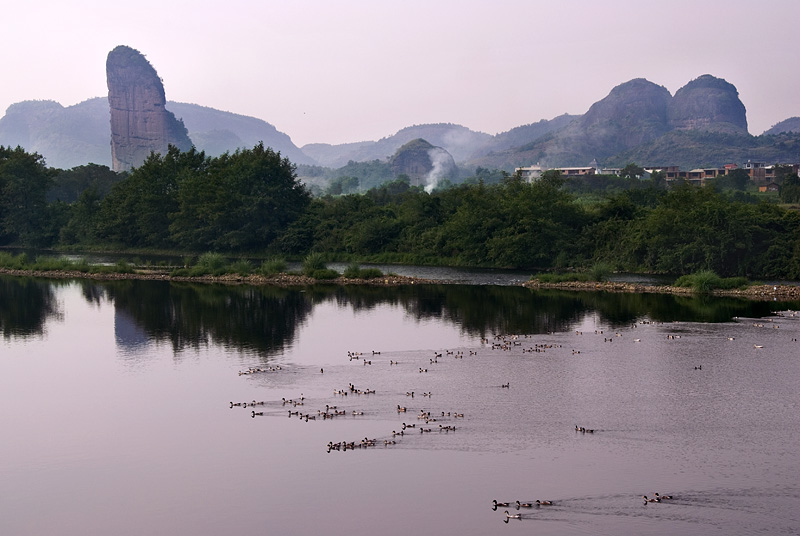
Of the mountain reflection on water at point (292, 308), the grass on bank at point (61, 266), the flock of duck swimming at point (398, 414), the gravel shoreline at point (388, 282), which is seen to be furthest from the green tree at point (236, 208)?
the flock of duck swimming at point (398, 414)

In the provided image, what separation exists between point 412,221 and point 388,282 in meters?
→ 21.6

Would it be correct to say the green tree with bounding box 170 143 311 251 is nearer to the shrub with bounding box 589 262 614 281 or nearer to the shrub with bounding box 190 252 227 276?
the shrub with bounding box 190 252 227 276

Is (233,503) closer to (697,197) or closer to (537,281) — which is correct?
(537,281)

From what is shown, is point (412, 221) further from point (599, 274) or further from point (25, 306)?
point (25, 306)

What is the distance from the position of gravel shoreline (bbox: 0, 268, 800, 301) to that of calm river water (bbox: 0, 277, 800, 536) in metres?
9.44

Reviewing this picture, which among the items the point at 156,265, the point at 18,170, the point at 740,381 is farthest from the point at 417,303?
the point at 18,170

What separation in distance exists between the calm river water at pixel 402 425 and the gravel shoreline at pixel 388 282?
9443mm

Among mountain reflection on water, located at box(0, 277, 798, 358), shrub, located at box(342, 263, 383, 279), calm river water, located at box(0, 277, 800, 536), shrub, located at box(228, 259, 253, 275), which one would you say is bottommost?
calm river water, located at box(0, 277, 800, 536)

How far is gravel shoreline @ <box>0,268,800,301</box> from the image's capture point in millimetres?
54312

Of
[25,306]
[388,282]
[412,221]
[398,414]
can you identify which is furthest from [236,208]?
[398,414]

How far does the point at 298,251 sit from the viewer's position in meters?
87.6

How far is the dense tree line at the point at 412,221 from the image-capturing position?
66062 mm

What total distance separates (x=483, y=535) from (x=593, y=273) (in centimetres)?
4485

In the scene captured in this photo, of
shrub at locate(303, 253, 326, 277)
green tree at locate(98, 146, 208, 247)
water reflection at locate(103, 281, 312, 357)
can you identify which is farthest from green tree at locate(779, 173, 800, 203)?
green tree at locate(98, 146, 208, 247)
